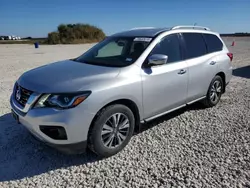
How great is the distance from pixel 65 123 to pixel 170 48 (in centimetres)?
225

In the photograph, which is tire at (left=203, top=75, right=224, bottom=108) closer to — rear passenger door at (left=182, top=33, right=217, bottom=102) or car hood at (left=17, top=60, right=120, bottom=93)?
rear passenger door at (left=182, top=33, right=217, bottom=102)

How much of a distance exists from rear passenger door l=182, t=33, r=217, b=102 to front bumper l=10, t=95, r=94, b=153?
2246 millimetres

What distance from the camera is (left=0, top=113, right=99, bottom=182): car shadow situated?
9.21ft

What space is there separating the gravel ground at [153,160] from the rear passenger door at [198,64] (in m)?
0.63

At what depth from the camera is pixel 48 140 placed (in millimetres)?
2699

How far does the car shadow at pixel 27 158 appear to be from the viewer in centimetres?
281

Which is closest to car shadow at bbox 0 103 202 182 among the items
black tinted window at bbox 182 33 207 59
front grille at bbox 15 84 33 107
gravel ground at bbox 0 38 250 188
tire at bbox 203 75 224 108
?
gravel ground at bbox 0 38 250 188

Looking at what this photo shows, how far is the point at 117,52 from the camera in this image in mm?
4180

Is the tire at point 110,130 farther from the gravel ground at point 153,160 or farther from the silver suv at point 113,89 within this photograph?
the gravel ground at point 153,160

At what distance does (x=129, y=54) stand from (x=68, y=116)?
1.58 m

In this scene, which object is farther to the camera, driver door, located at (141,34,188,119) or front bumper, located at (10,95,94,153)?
driver door, located at (141,34,188,119)

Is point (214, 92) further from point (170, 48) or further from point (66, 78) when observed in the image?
point (66, 78)

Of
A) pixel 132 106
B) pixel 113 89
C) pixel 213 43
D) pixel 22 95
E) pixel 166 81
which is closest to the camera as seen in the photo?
pixel 113 89

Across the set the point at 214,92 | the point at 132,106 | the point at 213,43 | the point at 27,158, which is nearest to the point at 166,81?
the point at 132,106
